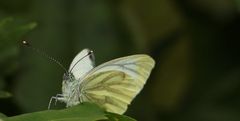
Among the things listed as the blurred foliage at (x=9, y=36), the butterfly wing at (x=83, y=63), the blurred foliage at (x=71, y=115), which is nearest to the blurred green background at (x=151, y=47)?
the blurred foliage at (x=9, y=36)

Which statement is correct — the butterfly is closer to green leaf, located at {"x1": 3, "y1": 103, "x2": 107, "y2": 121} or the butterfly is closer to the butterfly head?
the butterfly head

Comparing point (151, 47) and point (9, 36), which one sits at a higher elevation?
point (9, 36)

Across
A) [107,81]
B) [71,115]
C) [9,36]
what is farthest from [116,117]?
[9,36]

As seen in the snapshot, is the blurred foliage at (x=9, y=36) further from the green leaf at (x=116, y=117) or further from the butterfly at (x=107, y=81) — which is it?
the green leaf at (x=116, y=117)

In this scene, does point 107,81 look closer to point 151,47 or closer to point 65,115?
point 65,115

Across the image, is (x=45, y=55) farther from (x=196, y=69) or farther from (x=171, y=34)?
(x=196, y=69)

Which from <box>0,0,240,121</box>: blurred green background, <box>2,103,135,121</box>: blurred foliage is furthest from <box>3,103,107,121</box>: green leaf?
<box>0,0,240,121</box>: blurred green background

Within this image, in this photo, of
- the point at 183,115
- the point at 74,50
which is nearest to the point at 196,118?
the point at 183,115
